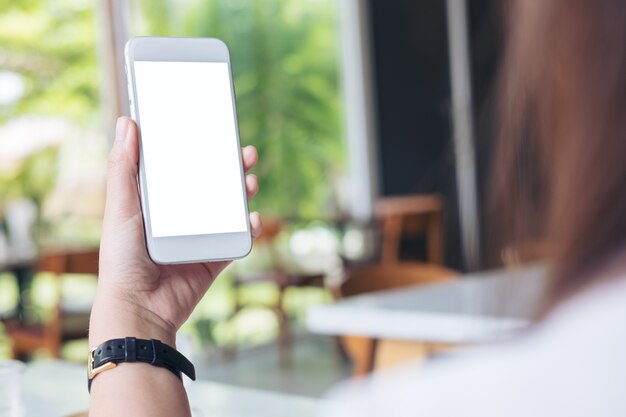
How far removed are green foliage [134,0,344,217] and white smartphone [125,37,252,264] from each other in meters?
4.56

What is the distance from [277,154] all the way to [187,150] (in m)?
5.21

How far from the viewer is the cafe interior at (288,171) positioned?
14.2 ft

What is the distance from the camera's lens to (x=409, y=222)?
20.4 ft

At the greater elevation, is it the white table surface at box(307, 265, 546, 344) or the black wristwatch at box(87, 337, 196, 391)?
the black wristwatch at box(87, 337, 196, 391)

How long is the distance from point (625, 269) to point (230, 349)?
18.5 ft

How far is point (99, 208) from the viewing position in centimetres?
509

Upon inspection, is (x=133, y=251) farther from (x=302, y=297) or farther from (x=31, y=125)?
(x=302, y=297)

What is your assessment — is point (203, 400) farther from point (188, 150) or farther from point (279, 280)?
point (279, 280)

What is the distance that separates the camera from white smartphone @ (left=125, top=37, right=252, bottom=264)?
39.0 inches

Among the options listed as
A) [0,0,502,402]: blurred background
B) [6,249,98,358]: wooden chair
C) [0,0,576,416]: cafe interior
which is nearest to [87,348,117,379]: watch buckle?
[0,0,576,416]: cafe interior

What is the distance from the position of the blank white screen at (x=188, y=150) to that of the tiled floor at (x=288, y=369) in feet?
12.9

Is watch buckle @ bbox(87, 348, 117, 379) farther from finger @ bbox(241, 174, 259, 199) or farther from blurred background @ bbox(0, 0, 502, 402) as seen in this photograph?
blurred background @ bbox(0, 0, 502, 402)

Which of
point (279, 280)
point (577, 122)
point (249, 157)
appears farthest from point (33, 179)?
point (577, 122)

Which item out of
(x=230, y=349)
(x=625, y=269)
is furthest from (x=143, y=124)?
(x=230, y=349)
